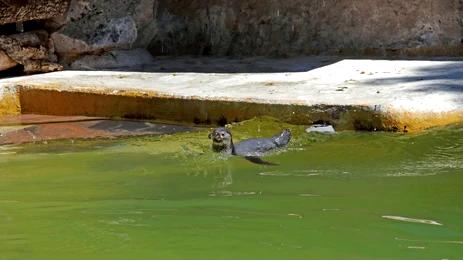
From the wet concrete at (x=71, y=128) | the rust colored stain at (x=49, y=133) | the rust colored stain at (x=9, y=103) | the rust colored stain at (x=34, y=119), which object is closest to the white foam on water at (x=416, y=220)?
the wet concrete at (x=71, y=128)

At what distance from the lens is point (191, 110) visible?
21.2ft

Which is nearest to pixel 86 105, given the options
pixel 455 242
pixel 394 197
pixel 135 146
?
pixel 135 146

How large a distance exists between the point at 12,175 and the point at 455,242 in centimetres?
272

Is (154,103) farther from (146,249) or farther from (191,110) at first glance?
(146,249)

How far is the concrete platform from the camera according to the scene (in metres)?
5.73

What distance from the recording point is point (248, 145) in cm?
527

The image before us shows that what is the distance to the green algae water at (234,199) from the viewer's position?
3.28 metres

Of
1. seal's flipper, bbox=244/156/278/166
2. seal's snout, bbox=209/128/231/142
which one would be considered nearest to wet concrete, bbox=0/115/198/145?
seal's snout, bbox=209/128/231/142

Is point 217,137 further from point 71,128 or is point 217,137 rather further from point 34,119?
point 34,119

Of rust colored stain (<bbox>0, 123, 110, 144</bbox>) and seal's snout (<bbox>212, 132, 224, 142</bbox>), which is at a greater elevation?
seal's snout (<bbox>212, 132, 224, 142</bbox>)

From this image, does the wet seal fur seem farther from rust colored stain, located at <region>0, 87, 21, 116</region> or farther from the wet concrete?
rust colored stain, located at <region>0, 87, 21, 116</region>

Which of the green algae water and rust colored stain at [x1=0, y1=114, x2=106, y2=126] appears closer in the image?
the green algae water

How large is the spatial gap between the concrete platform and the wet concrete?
0.15 metres

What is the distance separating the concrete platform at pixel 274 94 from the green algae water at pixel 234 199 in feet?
0.53
